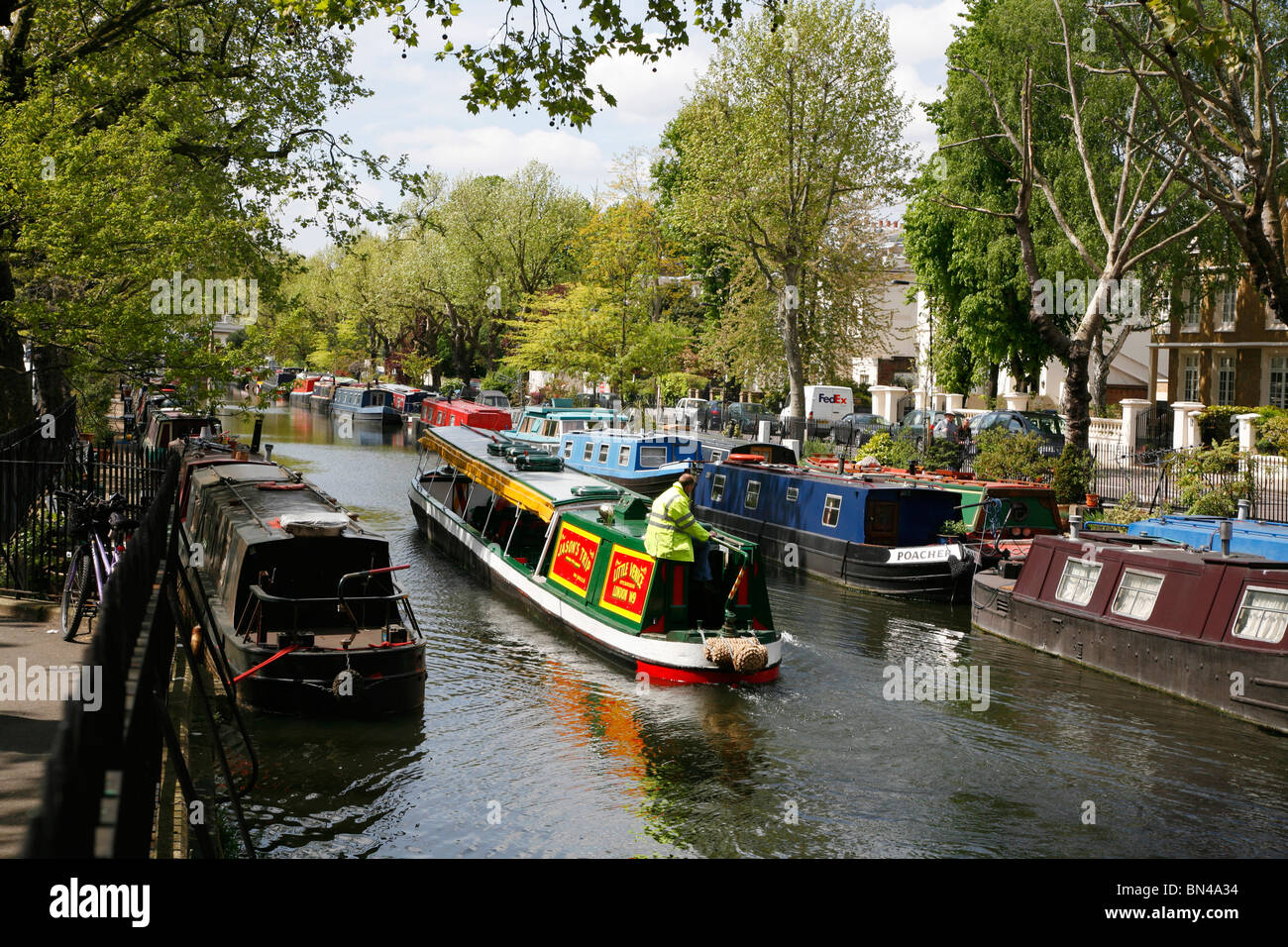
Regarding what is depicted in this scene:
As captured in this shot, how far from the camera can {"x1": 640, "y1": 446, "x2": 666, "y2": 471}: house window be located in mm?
29984

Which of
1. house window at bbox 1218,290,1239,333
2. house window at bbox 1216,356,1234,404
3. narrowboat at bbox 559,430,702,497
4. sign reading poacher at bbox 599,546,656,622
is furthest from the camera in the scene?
house window at bbox 1216,356,1234,404

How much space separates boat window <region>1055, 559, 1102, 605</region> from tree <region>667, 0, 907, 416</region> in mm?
23827

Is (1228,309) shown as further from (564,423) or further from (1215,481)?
(564,423)

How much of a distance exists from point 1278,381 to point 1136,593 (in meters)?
35.3

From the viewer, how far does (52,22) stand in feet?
63.3

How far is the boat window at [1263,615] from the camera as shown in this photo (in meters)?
13.6

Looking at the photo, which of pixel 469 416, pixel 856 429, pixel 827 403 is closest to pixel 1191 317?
pixel 827 403

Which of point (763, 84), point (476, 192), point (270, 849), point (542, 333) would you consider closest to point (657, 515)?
point (270, 849)

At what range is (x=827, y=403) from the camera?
4841cm

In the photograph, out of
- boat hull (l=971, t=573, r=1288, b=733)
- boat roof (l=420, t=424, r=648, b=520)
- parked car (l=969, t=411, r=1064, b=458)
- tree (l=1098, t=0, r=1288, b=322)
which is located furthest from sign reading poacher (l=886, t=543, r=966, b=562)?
parked car (l=969, t=411, r=1064, b=458)

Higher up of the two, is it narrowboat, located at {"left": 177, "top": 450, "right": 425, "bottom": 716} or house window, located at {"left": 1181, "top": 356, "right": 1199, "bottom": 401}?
house window, located at {"left": 1181, "top": 356, "right": 1199, "bottom": 401}

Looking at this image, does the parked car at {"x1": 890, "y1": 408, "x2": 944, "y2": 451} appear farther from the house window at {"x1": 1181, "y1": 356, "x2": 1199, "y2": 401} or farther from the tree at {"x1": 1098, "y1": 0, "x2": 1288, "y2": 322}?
the tree at {"x1": 1098, "y1": 0, "x2": 1288, "y2": 322}

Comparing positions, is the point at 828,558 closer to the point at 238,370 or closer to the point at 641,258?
the point at 238,370
